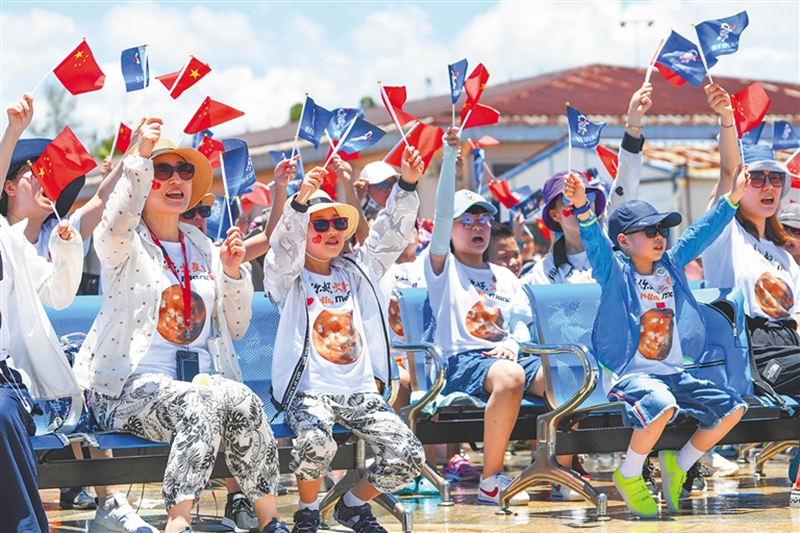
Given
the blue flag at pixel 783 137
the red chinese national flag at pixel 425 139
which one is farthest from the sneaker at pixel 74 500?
the blue flag at pixel 783 137

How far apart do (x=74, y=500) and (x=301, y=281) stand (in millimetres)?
2317

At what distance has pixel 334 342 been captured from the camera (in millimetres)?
5461

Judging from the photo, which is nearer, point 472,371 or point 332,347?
point 332,347

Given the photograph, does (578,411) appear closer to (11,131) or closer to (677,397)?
(677,397)

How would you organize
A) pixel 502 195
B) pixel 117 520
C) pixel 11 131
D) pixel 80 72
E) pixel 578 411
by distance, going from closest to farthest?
pixel 11 131, pixel 117 520, pixel 80 72, pixel 578 411, pixel 502 195

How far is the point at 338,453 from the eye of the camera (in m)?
5.52

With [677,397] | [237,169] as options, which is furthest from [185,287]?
[677,397]

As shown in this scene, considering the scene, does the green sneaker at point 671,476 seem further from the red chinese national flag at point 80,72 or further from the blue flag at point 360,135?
the red chinese national flag at point 80,72

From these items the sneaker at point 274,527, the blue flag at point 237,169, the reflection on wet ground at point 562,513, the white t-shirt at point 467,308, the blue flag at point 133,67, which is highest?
the blue flag at point 133,67

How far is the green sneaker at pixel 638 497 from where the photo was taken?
5.81m

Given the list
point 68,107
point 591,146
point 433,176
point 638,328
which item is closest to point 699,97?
point 433,176

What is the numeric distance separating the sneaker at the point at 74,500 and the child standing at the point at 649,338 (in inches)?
126

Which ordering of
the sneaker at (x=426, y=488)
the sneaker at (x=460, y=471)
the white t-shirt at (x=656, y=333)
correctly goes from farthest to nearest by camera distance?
1. the sneaker at (x=460, y=471)
2. the sneaker at (x=426, y=488)
3. the white t-shirt at (x=656, y=333)

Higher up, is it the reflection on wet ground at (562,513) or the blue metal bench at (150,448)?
the blue metal bench at (150,448)
